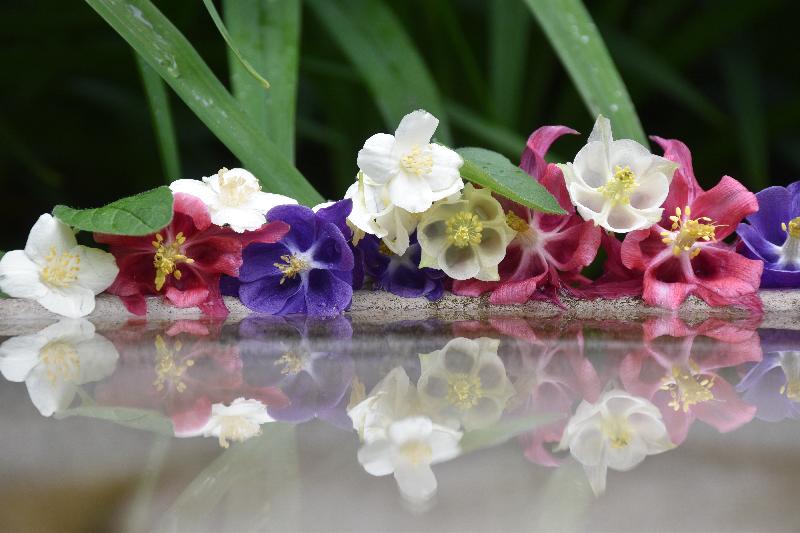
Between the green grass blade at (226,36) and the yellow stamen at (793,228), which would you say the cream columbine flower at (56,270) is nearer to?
the green grass blade at (226,36)

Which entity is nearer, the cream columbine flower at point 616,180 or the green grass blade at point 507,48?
the cream columbine flower at point 616,180

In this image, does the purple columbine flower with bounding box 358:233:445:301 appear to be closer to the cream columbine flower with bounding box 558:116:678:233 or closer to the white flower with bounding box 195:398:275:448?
the cream columbine flower with bounding box 558:116:678:233


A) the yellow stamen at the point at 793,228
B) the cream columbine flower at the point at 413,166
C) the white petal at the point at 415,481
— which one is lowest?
the white petal at the point at 415,481

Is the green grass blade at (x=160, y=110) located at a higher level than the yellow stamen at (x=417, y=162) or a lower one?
higher

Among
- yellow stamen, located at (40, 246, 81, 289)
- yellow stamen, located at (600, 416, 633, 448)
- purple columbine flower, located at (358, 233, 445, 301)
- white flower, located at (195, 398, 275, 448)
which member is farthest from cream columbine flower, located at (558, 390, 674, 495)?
yellow stamen, located at (40, 246, 81, 289)

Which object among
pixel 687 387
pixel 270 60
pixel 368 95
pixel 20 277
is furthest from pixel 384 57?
pixel 687 387

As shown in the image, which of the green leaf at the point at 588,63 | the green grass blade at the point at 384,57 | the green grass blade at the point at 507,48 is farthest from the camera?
the green grass blade at the point at 507,48

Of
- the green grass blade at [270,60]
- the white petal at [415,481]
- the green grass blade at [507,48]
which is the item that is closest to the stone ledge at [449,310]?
the green grass blade at [270,60]
